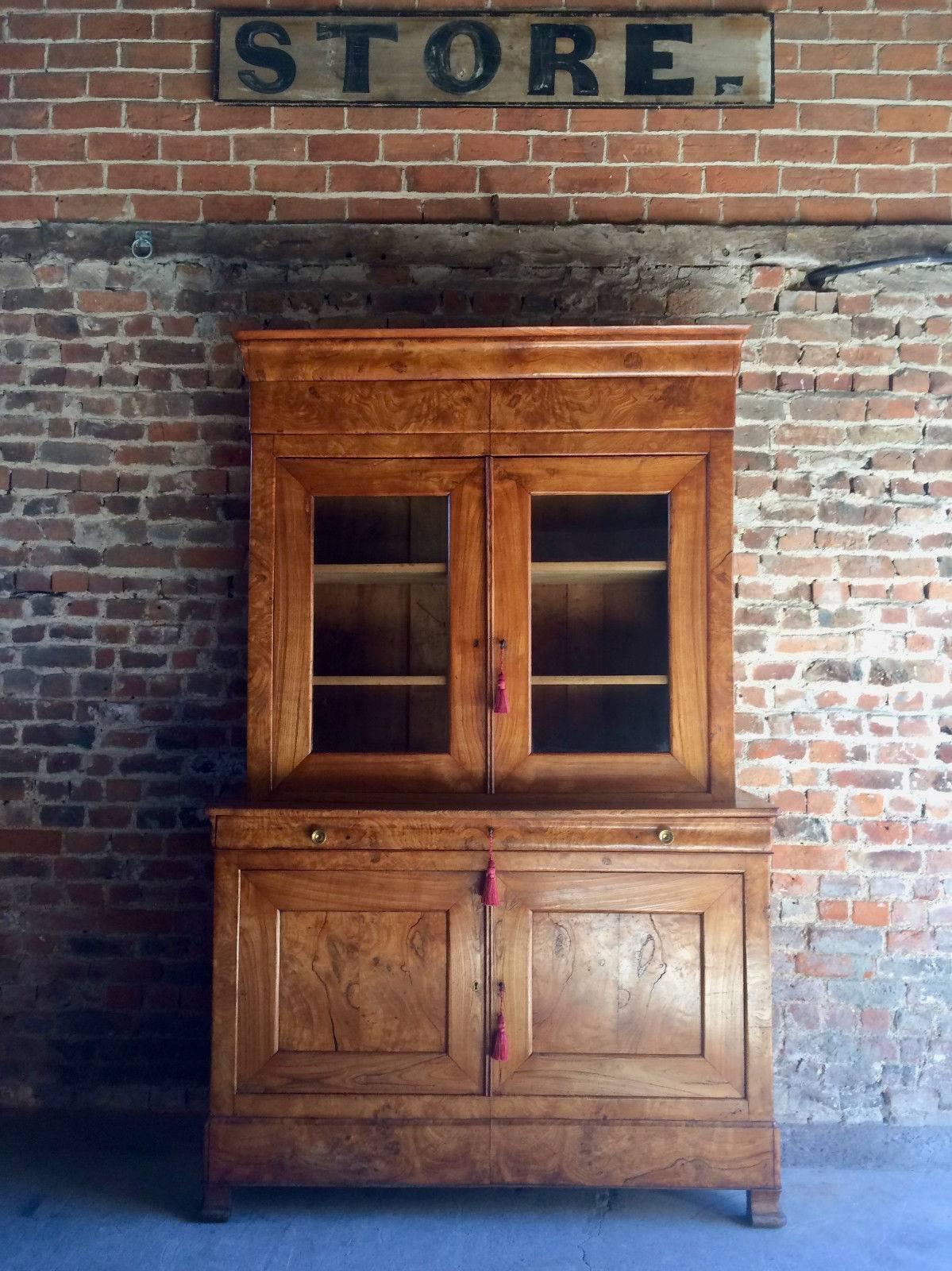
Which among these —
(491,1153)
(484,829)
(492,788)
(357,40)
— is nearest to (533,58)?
(357,40)

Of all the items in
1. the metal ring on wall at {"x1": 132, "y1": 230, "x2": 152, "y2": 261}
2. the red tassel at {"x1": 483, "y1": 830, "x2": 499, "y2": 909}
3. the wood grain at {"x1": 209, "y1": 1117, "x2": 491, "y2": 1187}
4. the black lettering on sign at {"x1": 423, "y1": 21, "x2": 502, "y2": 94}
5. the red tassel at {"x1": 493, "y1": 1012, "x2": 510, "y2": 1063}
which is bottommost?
the wood grain at {"x1": 209, "y1": 1117, "x2": 491, "y2": 1187}

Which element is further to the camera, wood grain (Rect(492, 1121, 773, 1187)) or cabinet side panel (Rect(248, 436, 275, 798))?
cabinet side panel (Rect(248, 436, 275, 798))

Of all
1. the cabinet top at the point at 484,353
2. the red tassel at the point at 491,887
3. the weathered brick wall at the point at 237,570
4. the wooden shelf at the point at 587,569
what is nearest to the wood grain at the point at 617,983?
the red tassel at the point at 491,887

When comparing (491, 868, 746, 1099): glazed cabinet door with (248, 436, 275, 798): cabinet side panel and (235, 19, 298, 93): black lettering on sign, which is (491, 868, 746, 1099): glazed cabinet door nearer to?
(248, 436, 275, 798): cabinet side panel

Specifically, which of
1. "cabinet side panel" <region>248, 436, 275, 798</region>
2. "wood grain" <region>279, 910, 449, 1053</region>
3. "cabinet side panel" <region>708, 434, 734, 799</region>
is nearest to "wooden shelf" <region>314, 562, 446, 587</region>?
"cabinet side panel" <region>248, 436, 275, 798</region>

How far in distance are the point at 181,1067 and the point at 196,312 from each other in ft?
7.31

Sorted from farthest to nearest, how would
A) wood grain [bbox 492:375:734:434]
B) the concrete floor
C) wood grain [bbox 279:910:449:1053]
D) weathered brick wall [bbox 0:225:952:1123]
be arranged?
weathered brick wall [bbox 0:225:952:1123] → wood grain [bbox 492:375:734:434] → wood grain [bbox 279:910:449:1053] → the concrete floor

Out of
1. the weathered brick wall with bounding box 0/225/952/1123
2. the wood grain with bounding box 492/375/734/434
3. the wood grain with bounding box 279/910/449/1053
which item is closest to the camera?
the wood grain with bounding box 279/910/449/1053

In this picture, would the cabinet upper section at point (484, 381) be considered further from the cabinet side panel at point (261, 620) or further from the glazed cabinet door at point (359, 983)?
the glazed cabinet door at point (359, 983)

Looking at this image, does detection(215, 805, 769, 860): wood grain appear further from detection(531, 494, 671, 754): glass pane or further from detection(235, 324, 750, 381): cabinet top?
detection(235, 324, 750, 381): cabinet top

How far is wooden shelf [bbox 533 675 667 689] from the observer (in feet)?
8.04

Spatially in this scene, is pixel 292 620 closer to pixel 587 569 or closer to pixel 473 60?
pixel 587 569

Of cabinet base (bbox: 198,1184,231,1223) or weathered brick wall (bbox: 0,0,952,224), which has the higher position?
weathered brick wall (bbox: 0,0,952,224)

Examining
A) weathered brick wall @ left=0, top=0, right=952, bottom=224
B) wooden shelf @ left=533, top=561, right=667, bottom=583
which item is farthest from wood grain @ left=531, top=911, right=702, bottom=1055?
weathered brick wall @ left=0, top=0, right=952, bottom=224
